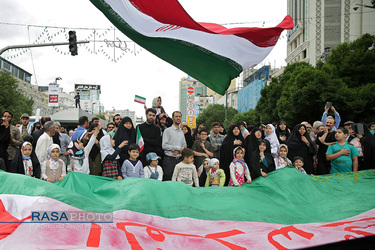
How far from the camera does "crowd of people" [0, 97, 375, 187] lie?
5.98m

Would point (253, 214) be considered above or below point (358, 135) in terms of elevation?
below

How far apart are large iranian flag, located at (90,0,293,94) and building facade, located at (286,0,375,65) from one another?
3873 cm

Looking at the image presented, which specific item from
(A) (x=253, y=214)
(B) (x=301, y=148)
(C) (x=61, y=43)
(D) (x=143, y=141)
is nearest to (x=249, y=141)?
(B) (x=301, y=148)

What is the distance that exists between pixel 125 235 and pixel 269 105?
33419 mm

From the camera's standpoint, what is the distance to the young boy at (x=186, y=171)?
607 centimetres

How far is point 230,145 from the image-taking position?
23.3 feet

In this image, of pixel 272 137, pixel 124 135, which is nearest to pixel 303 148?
pixel 272 137

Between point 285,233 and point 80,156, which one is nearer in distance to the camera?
point 285,233

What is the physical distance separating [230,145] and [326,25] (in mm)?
46770

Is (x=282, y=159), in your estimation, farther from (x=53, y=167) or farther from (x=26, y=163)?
(x=26, y=163)

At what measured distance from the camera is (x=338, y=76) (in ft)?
83.1

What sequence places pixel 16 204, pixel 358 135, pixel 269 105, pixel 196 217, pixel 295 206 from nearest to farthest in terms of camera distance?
pixel 16 204 < pixel 196 217 < pixel 295 206 < pixel 358 135 < pixel 269 105

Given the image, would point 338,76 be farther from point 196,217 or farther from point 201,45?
point 196,217

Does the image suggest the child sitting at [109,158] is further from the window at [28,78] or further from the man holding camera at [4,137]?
the window at [28,78]
